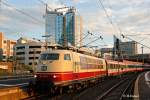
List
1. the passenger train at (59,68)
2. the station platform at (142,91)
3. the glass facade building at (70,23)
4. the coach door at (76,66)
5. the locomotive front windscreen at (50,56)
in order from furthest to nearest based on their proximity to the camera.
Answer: the glass facade building at (70,23) < the coach door at (76,66) < the locomotive front windscreen at (50,56) < the station platform at (142,91) < the passenger train at (59,68)

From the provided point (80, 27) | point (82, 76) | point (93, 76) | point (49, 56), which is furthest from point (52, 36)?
point (49, 56)

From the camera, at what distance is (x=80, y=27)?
5353 cm

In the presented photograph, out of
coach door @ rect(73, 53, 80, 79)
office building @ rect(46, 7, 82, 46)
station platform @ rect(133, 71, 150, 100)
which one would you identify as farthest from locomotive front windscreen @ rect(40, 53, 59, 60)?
office building @ rect(46, 7, 82, 46)

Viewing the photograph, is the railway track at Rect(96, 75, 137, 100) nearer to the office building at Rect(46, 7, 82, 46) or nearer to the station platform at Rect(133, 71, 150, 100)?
the station platform at Rect(133, 71, 150, 100)

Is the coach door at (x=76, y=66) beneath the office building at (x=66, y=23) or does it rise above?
beneath

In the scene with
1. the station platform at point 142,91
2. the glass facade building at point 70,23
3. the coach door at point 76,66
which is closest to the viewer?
the station platform at point 142,91

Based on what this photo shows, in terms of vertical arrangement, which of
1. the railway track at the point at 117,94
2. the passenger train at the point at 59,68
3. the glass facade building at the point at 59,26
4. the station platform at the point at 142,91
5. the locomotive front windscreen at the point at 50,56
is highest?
the glass facade building at the point at 59,26

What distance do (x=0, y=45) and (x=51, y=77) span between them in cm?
14883

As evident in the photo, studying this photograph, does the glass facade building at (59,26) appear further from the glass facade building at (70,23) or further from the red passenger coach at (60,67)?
the red passenger coach at (60,67)

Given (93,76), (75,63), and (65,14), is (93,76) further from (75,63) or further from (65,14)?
(65,14)

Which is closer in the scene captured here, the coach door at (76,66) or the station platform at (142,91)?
the station platform at (142,91)

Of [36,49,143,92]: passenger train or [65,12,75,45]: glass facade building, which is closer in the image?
[36,49,143,92]: passenger train

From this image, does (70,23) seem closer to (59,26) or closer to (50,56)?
(59,26)

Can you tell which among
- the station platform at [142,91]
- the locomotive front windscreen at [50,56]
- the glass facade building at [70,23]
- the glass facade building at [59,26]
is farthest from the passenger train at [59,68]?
the glass facade building at [59,26]
